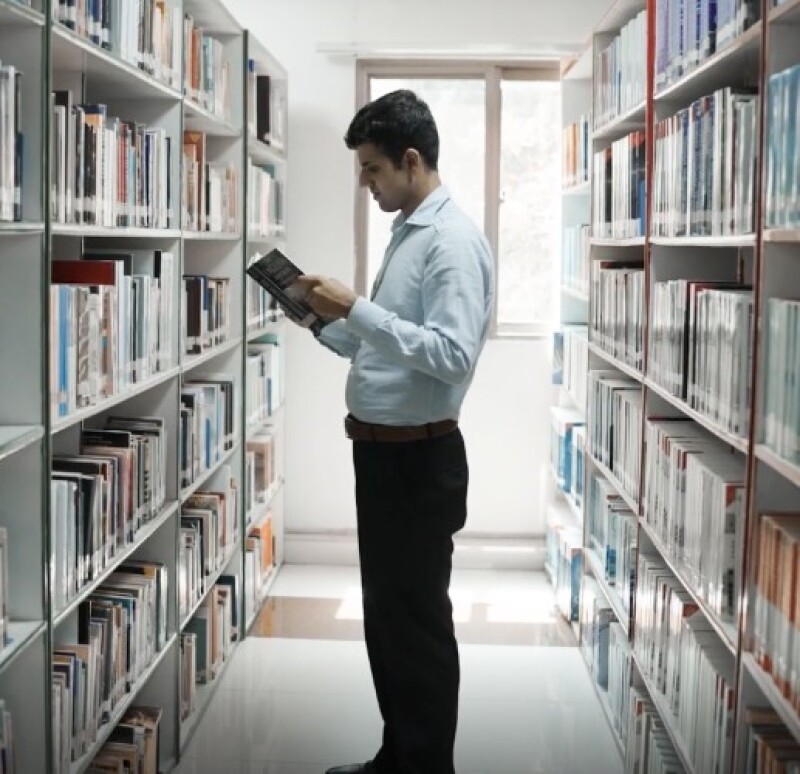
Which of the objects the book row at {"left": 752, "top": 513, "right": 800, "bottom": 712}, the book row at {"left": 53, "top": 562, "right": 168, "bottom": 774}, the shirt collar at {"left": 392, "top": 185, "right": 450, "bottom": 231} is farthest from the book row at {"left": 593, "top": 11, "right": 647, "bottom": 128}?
the book row at {"left": 53, "top": 562, "right": 168, "bottom": 774}

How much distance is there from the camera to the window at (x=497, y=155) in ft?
17.9

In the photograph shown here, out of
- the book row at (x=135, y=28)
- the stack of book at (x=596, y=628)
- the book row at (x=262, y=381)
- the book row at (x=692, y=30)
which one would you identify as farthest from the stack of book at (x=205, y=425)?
the book row at (x=692, y=30)

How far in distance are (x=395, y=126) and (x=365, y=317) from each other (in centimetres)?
47

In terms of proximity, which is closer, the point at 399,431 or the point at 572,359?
the point at 399,431

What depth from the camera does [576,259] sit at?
482 cm

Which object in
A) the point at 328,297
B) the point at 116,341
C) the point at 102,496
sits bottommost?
the point at 102,496

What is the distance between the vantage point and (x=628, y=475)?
137 inches

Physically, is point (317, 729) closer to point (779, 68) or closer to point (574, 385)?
point (574, 385)

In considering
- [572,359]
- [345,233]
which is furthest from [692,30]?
[345,233]

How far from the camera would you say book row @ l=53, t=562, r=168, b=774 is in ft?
8.16

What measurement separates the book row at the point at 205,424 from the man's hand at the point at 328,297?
0.82 meters

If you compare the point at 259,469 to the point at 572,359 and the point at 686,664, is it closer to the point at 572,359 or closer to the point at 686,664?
the point at 572,359

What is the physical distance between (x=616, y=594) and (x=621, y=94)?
1.55 m

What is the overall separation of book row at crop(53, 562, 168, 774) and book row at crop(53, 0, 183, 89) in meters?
1.29
